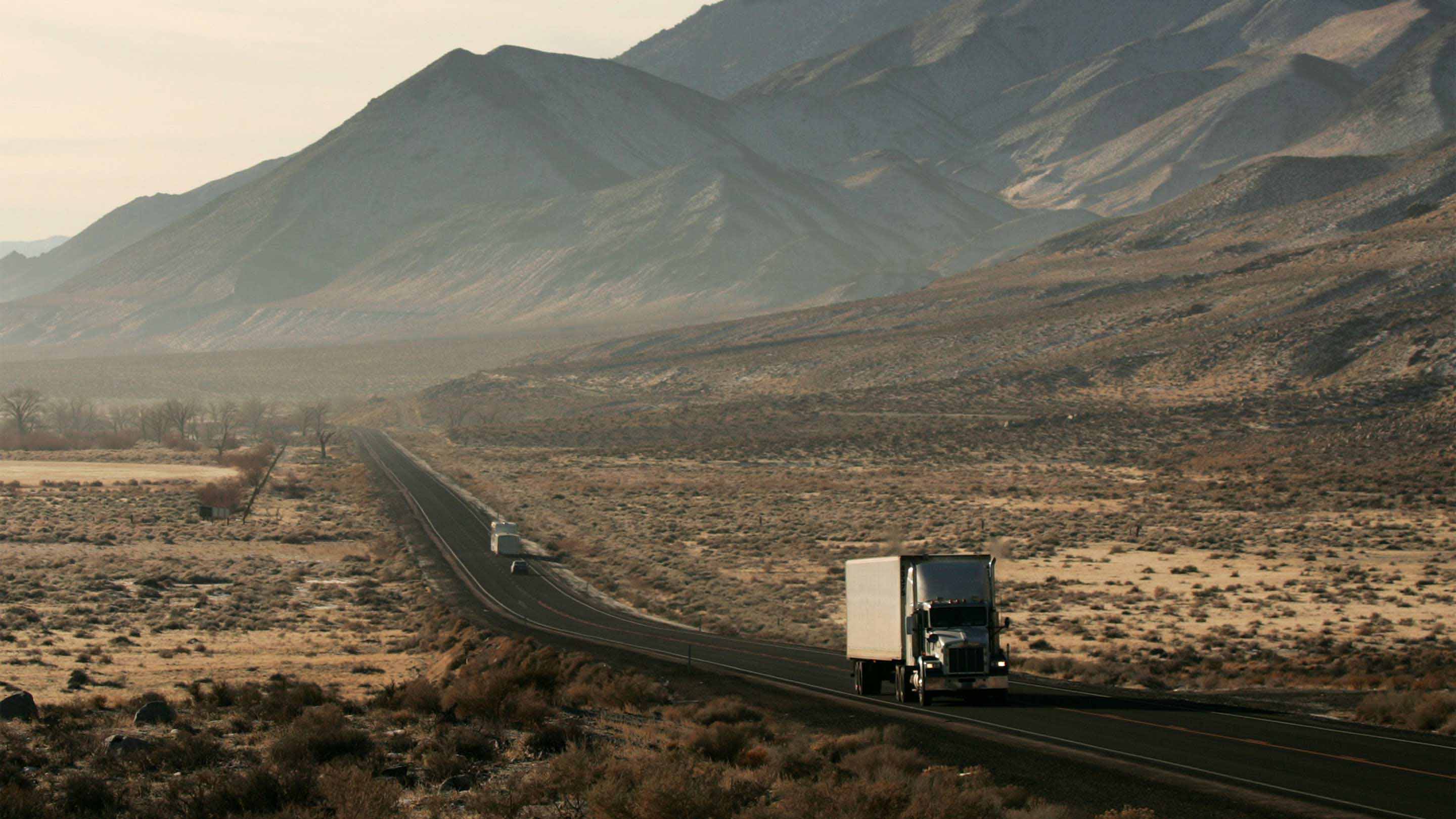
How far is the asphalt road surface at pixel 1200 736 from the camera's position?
1867 cm

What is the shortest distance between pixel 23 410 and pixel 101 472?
70.4 metres

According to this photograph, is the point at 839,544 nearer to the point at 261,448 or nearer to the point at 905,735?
the point at 905,735

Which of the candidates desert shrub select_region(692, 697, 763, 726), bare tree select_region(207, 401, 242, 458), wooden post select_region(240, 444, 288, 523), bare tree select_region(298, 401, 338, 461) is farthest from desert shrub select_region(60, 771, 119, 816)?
bare tree select_region(207, 401, 242, 458)

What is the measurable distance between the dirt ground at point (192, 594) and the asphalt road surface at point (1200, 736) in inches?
327

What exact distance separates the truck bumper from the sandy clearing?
88.0m

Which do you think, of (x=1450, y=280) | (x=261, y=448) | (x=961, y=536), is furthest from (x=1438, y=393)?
(x=261, y=448)

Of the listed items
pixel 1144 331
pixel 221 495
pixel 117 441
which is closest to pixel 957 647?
pixel 221 495

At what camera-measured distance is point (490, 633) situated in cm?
3925

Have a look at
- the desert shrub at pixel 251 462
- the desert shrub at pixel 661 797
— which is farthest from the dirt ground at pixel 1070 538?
the desert shrub at pixel 661 797

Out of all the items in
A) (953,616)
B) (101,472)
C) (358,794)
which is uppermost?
(101,472)

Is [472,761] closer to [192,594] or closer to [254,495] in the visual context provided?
[192,594]

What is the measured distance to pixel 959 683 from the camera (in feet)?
84.5

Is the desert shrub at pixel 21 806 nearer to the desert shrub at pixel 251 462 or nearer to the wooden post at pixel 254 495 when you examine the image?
the wooden post at pixel 254 495

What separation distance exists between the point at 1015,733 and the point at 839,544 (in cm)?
4215
